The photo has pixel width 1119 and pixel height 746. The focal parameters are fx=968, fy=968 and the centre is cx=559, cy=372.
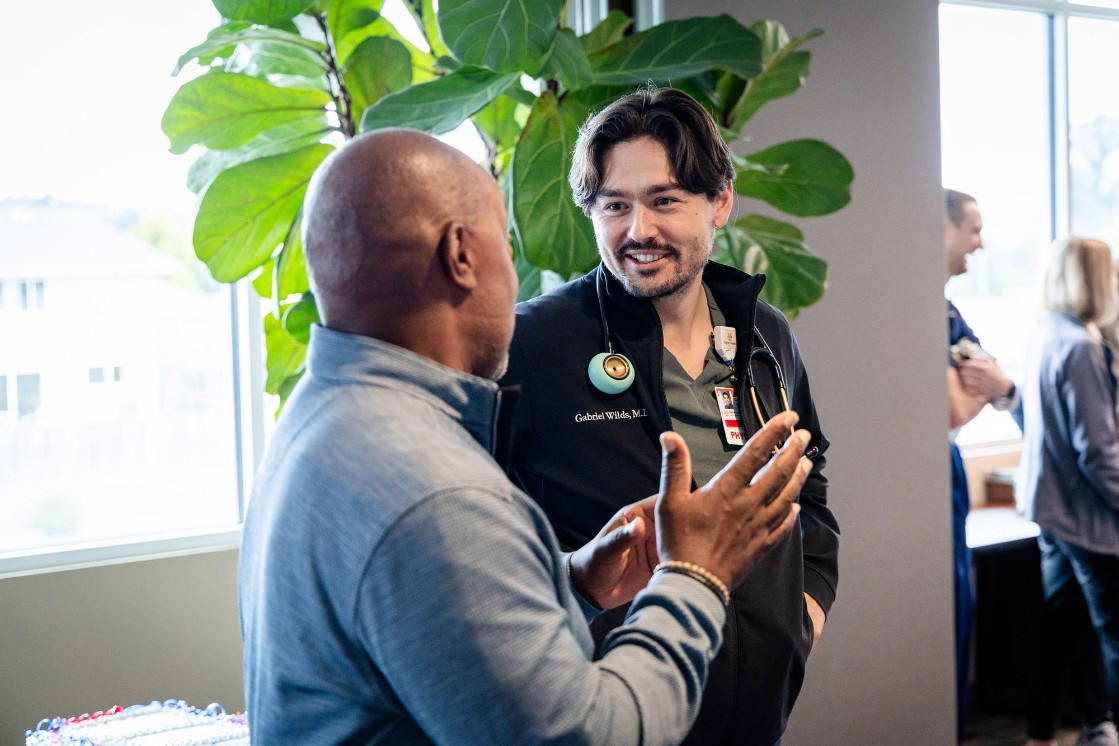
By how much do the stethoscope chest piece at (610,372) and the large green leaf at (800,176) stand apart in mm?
797

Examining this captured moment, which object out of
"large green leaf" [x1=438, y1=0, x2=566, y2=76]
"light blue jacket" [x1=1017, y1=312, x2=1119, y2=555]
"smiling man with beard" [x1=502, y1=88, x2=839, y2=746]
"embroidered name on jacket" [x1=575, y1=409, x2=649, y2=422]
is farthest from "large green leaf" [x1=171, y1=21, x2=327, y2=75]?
"light blue jacket" [x1=1017, y1=312, x2=1119, y2=555]

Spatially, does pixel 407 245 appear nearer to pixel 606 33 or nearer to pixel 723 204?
pixel 723 204

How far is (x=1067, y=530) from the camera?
3303 mm

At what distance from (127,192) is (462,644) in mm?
2326

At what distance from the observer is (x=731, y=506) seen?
0.97 metres

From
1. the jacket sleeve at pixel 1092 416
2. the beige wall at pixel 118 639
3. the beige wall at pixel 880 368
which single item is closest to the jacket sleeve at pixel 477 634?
the beige wall at pixel 118 639

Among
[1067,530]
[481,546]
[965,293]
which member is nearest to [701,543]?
[481,546]

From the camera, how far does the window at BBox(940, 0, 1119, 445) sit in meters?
4.63

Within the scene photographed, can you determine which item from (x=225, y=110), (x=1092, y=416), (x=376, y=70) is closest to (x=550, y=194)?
(x=376, y=70)

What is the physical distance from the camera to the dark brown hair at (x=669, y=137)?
1637mm

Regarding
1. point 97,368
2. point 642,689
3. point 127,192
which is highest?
point 127,192

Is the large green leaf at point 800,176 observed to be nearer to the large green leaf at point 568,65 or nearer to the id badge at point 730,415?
the large green leaf at point 568,65

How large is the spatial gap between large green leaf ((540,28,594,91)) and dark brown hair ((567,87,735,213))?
0.09 m

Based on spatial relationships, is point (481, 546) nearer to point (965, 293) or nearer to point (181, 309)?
point (181, 309)
